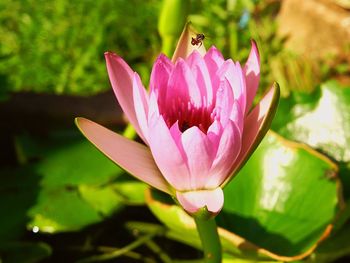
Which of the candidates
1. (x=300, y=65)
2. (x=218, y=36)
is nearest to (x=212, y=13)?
(x=218, y=36)

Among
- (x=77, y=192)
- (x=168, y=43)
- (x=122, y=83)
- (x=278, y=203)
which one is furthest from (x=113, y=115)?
(x=122, y=83)

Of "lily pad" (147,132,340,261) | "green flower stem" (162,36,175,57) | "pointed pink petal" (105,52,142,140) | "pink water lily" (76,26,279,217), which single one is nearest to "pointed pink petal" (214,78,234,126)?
"pink water lily" (76,26,279,217)

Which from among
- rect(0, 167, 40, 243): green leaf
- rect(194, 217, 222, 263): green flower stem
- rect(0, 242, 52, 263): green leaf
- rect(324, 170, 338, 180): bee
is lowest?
rect(0, 242, 52, 263): green leaf

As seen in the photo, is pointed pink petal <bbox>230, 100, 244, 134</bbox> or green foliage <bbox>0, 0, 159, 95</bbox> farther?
green foliage <bbox>0, 0, 159, 95</bbox>

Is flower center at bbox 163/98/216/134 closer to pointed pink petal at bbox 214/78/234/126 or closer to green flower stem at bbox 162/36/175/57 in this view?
pointed pink petal at bbox 214/78/234/126

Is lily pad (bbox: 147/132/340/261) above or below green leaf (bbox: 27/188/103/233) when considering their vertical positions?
above

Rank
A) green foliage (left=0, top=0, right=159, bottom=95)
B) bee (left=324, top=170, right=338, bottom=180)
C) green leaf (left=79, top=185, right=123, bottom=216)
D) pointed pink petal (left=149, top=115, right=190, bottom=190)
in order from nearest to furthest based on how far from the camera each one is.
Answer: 1. pointed pink petal (left=149, top=115, right=190, bottom=190)
2. bee (left=324, top=170, right=338, bottom=180)
3. green leaf (left=79, top=185, right=123, bottom=216)
4. green foliage (left=0, top=0, right=159, bottom=95)

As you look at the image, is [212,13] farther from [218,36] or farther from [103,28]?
[103,28]
